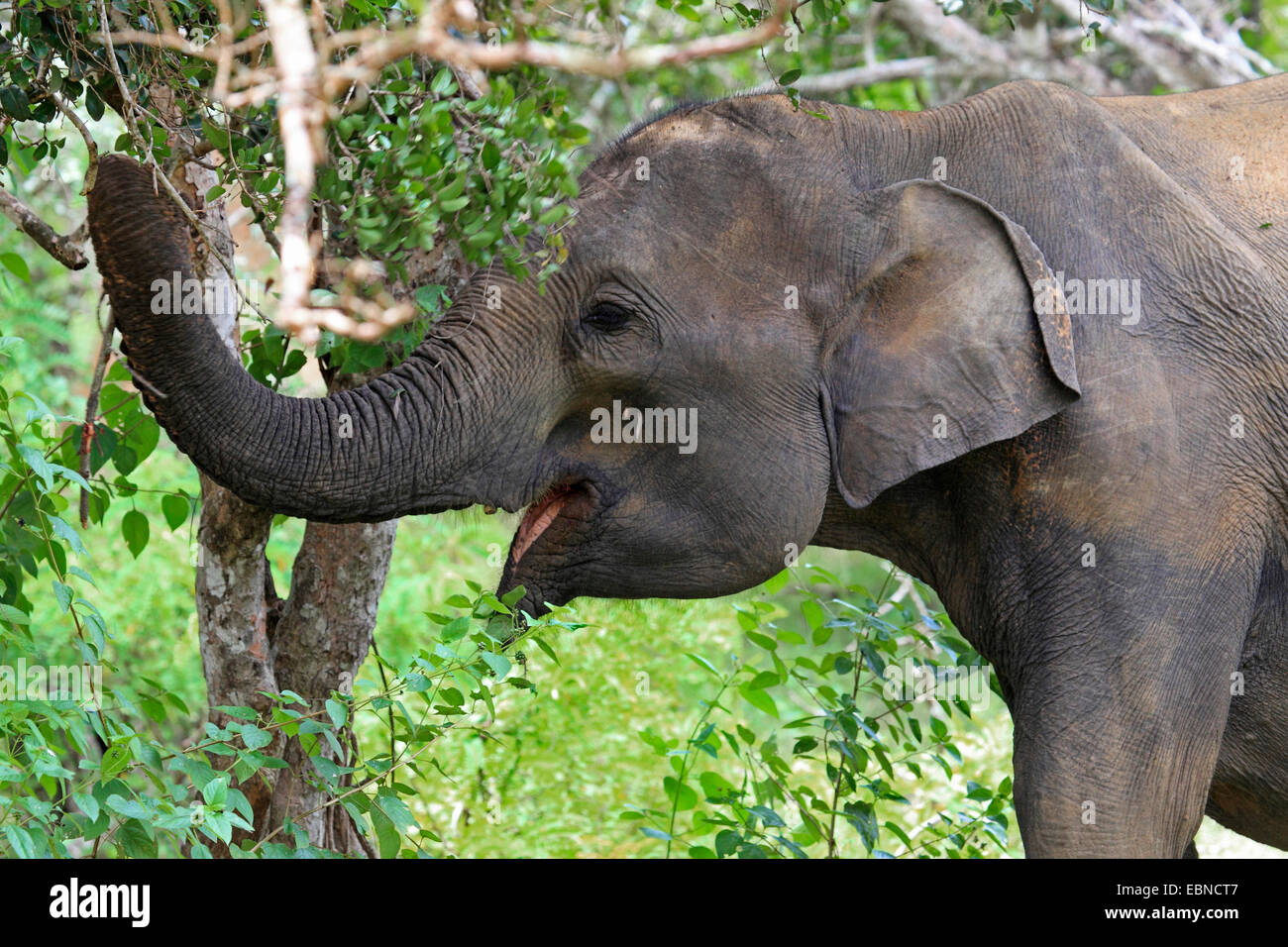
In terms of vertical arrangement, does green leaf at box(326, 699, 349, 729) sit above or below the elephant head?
below

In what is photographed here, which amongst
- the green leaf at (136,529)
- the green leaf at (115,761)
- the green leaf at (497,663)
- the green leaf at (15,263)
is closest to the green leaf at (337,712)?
the green leaf at (497,663)

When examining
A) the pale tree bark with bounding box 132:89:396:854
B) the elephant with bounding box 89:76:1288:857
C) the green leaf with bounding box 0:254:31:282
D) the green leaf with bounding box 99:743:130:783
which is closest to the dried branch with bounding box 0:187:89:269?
the green leaf with bounding box 0:254:31:282

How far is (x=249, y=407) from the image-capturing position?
10.5ft

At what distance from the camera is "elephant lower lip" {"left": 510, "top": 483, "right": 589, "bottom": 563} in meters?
3.61

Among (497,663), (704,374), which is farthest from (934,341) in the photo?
(497,663)

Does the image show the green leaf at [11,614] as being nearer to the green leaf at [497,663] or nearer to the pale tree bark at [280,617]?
the pale tree bark at [280,617]

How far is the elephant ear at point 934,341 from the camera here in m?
3.34

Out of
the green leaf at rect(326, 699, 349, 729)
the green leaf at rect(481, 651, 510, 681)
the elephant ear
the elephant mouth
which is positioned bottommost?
the green leaf at rect(326, 699, 349, 729)

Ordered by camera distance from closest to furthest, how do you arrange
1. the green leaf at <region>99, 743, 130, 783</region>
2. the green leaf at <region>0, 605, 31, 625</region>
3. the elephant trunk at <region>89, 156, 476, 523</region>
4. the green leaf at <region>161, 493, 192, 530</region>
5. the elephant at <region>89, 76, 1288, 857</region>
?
the elephant trunk at <region>89, 156, 476, 523</region>, the green leaf at <region>99, 743, 130, 783</region>, the elephant at <region>89, 76, 1288, 857</region>, the green leaf at <region>0, 605, 31, 625</region>, the green leaf at <region>161, 493, 192, 530</region>

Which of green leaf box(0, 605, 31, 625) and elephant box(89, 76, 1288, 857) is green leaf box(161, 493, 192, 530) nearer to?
green leaf box(0, 605, 31, 625)

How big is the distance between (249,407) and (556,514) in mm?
776

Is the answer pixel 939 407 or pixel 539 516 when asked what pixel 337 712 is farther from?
pixel 939 407

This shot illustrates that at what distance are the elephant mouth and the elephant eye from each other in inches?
14.1
